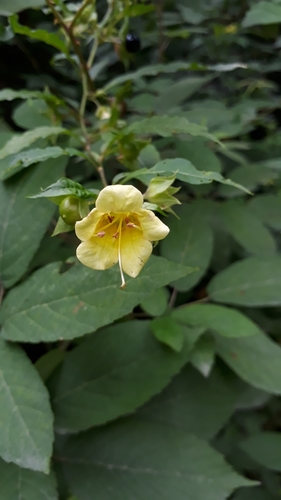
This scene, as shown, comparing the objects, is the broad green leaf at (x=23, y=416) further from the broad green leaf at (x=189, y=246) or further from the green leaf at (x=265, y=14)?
the green leaf at (x=265, y=14)

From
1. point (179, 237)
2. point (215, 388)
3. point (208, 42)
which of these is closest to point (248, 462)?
point (215, 388)

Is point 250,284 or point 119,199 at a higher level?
point 119,199

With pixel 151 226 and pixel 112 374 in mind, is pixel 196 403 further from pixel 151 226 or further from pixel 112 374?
pixel 151 226

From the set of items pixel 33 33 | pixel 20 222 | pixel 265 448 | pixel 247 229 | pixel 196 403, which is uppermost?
pixel 33 33

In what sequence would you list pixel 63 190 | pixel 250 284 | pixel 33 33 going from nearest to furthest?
pixel 63 190, pixel 33 33, pixel 250 284

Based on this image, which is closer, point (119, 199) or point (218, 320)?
point (119, 199)

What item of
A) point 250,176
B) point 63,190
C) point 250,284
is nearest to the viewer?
point 63,190

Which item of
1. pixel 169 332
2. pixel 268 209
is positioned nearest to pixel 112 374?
pixel 169 332

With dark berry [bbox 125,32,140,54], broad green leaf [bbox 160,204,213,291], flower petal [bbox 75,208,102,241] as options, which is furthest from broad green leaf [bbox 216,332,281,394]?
dark berry [bbox 125,32,140,54]

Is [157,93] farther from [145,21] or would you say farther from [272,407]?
[272,407]
